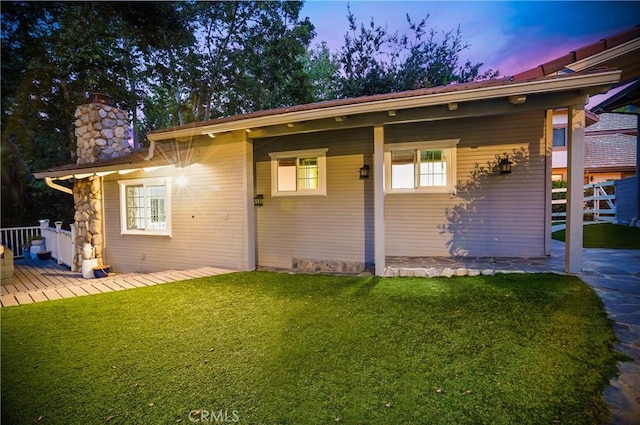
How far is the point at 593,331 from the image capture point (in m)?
2.92

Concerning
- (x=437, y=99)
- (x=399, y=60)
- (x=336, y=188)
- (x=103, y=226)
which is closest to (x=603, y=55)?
(x=437, y=99)

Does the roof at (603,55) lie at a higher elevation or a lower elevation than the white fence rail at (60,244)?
higher

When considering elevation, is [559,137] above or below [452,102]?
above

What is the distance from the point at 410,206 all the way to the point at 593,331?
3.90 metres

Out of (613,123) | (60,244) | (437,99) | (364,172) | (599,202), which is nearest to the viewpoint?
(437,99)

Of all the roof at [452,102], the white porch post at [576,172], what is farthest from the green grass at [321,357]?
the roof at [452,102]

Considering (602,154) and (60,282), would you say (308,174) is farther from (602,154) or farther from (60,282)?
(602,154)

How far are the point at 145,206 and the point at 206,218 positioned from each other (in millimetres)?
2072

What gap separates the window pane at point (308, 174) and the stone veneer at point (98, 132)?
5157 mm

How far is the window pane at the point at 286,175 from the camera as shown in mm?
7098

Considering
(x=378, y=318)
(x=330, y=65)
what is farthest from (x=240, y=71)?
(x=378, y=318)

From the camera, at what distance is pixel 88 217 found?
26.5 ft

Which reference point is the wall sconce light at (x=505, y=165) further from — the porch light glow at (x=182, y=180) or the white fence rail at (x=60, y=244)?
the white fence rail at (x=60, y=244)

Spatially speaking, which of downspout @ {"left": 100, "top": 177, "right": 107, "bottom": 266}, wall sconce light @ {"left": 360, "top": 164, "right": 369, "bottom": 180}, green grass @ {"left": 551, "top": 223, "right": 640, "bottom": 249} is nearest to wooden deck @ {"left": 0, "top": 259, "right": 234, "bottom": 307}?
downspout @ {"left": 100, "top": 177, "right": 107, "bottom": 266}
